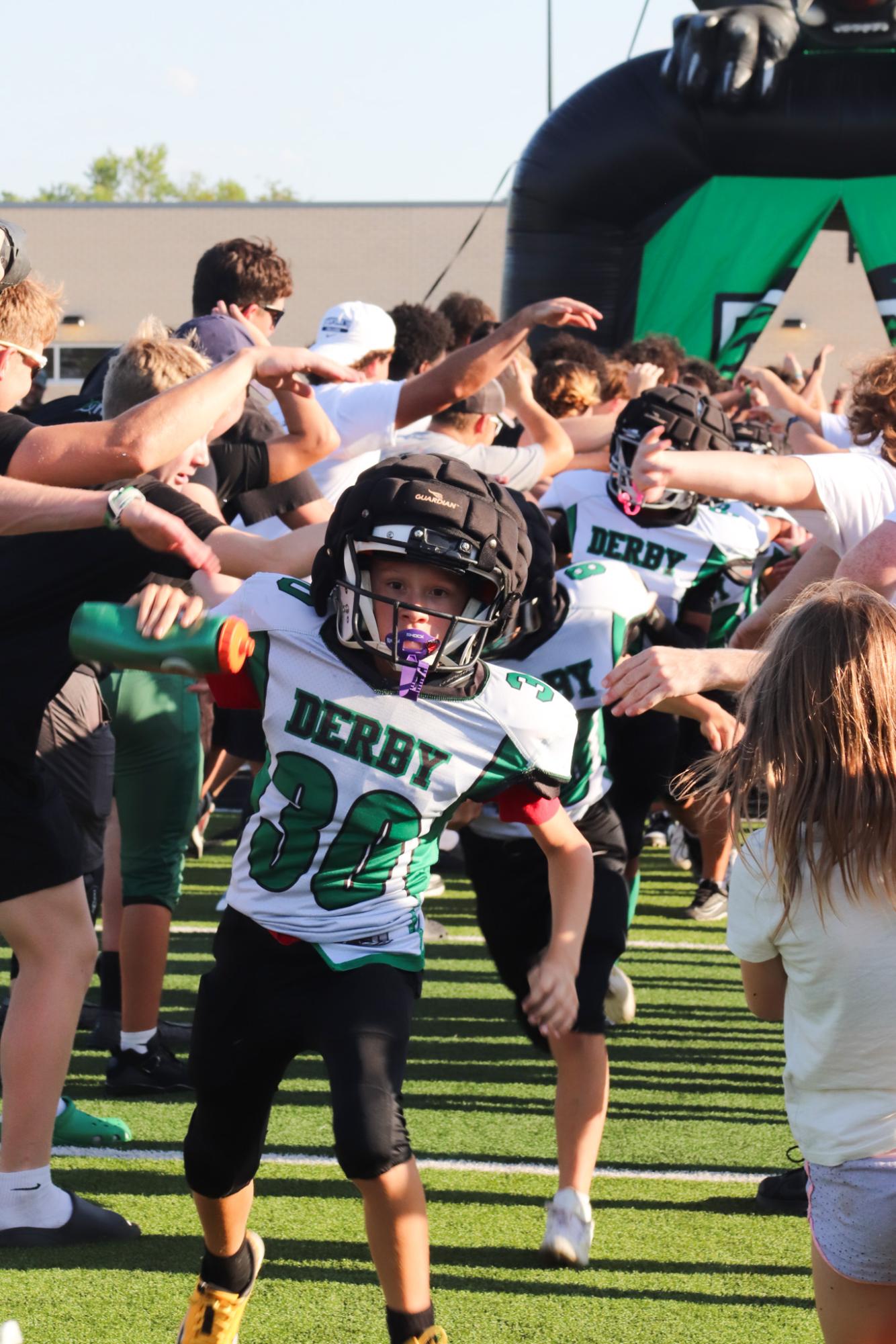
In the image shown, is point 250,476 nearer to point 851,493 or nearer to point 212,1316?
point 851,493

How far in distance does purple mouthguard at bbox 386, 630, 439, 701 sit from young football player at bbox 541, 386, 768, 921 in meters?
1.71

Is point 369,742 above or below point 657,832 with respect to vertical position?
above

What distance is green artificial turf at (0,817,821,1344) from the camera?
3156 mm

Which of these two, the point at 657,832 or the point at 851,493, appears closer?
the point at 851,493

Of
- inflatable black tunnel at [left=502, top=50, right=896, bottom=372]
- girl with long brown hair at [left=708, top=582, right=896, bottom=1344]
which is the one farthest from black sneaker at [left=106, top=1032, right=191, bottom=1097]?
inflatable black tunnel at [left=502, top=50, right=896, bottom=372]

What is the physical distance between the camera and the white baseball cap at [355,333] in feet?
20.0

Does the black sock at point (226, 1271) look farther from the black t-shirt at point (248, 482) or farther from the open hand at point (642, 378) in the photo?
the open hand at point (642, 378)

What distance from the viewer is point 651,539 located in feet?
17.4

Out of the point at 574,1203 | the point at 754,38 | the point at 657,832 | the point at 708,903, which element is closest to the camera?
the point at 574,1203

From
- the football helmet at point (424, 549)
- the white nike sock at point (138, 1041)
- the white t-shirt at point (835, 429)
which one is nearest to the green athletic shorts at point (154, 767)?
the white nike sock at point (138, 1041)

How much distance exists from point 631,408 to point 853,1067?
286 cm

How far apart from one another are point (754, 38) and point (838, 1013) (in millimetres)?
12239

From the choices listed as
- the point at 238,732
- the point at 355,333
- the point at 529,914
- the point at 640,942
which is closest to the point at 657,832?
the point at 640,942

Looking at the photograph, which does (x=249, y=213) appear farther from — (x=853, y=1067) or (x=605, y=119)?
(x=853, y=1067)
